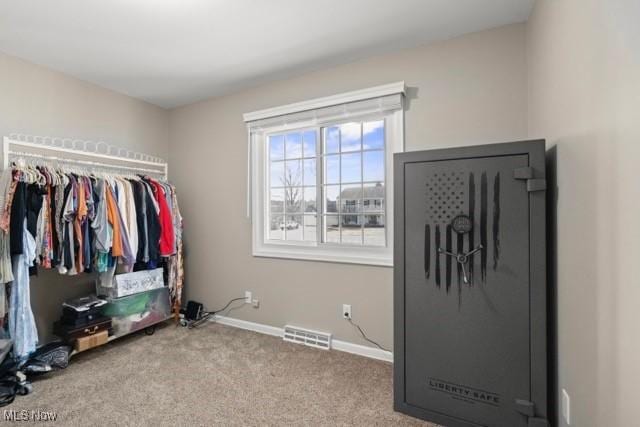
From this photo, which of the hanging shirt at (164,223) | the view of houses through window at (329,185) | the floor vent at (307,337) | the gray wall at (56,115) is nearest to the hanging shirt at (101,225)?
the hanging shirt at (164,223)

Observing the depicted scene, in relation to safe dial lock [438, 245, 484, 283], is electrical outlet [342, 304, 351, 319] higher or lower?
lower

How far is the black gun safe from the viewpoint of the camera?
1524 millimetres

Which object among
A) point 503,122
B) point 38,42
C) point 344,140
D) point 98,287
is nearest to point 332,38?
point 344,140

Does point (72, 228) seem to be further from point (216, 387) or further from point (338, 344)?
point (338, 344)

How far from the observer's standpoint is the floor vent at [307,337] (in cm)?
271

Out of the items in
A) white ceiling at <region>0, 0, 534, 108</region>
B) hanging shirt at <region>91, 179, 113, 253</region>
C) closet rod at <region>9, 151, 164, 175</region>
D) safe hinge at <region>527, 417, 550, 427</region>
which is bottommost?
safe hinge at <region>527, 417, 550, 427</region>

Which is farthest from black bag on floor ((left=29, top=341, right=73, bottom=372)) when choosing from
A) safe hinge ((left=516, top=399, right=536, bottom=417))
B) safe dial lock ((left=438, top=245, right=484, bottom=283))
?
safe hinge ((left=516, top=399, right=536, bottom=417))

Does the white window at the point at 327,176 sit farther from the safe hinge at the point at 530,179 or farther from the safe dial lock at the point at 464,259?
the safe hinge at the point at 530,179

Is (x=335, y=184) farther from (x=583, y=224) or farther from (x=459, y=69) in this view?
(x=583, y=224)

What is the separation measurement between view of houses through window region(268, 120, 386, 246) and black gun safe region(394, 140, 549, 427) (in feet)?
2.75

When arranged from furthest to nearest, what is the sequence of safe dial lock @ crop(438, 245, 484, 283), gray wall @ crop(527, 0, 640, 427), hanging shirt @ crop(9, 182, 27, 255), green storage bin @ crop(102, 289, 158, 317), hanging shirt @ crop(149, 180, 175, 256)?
hanging shirt @ crop(149, 180, 175, 256)
green storage bin @ crop(102, 289, 158, 317)
hanging shirt @ crop(9, 182, 27, 255)
safe dial lock @ crop(438, 245, 484, 283)
gray wall @ crop(527, 0, 640, 427)

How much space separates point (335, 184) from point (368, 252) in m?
0.70

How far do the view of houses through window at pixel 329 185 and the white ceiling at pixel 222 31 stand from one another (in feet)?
2.13

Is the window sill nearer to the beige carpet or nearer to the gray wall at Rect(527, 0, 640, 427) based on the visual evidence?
the beige carpet
